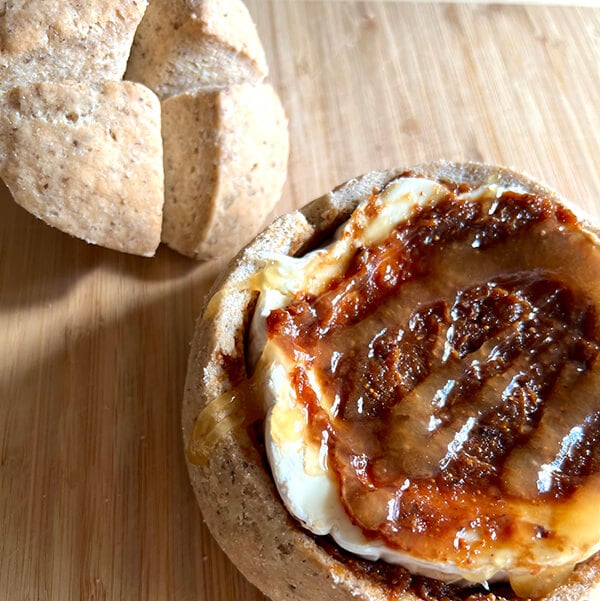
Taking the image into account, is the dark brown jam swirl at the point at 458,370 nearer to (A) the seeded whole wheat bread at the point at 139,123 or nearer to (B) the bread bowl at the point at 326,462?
(B) the bread bowl at the point at 326,462

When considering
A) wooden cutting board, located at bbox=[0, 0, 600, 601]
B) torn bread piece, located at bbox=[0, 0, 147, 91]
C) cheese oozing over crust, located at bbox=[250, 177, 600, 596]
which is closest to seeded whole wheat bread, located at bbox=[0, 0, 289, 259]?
torn bread piece, located at bbox=[0, 0, 147, 91]

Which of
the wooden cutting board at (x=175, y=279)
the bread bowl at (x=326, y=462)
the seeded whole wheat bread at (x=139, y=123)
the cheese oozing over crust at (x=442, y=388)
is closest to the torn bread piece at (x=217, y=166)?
the seeded whole wheat bread at (x=139, y=123)

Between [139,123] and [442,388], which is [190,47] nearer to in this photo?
[139,123]

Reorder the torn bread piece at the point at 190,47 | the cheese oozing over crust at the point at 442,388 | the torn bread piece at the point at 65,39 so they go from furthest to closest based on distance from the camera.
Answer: the torn bread piece at the point at 190,47 → the torn bread piece at the point at 65,39 → the cheese oozing over crust at the point at 442,388

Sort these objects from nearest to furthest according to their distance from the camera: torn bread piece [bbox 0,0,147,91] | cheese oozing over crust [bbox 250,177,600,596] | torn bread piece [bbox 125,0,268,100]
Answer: cheese oozing over crust [bbox 250,177,600,596], torn bread piece [bbox 0,0,147,91], torn bread piece [bbox 125,0,268,100]

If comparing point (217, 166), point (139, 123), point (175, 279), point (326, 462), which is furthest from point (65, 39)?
point (326, 462)

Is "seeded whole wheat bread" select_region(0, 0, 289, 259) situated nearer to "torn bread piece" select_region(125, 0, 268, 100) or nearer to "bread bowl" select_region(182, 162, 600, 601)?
"torn bread piece" select_region(125, 0, 268, 100)
